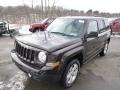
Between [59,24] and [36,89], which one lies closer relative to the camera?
[36,89]

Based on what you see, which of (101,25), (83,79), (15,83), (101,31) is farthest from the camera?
(101,25)

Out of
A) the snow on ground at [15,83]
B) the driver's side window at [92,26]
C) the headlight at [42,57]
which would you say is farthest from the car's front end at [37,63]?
the driver's side window at [92,26]

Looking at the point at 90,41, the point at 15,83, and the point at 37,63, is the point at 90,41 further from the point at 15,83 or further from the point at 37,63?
the point at 15,83

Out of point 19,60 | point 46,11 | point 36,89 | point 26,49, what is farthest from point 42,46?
point 46,11

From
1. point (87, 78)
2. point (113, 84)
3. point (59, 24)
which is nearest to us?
point (113, 84)

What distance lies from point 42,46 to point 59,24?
5.89 feet

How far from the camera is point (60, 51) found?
3.47m

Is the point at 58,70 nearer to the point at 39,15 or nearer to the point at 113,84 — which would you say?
the point at 113,84

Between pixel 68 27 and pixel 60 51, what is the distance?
1446mm

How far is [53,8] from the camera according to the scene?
66.7ft

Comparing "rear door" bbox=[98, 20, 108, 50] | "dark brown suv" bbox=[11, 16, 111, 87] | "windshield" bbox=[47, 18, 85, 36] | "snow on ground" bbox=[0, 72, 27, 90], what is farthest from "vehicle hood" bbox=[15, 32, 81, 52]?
"rear door" bbox=[98, 20, 108, 50]

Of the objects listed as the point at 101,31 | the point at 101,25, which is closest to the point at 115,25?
the point at 101,25

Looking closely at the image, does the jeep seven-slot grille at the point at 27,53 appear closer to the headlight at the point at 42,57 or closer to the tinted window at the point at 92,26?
the headlight at the point at 42,57

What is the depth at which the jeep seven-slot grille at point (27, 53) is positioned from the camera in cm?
351
